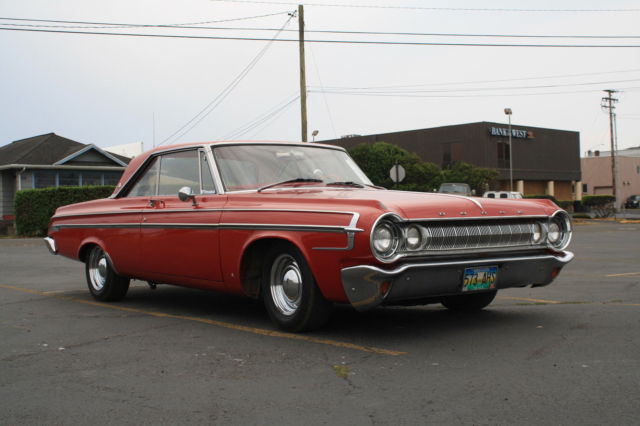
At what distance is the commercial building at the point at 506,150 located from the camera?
6078cm

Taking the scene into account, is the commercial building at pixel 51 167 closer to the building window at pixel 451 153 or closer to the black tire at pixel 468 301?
the black tire at pixel 468 301

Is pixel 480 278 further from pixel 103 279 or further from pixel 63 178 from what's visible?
pixel 63 178

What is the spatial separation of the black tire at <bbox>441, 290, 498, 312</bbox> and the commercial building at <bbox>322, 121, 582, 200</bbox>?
179 feet

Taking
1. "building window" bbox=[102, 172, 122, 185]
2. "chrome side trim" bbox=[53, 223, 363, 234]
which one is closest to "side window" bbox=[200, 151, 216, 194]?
"chrome side trim" bbox=[53, 223, 363, 234]

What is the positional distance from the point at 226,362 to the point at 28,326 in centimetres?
251

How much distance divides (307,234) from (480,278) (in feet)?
4.42

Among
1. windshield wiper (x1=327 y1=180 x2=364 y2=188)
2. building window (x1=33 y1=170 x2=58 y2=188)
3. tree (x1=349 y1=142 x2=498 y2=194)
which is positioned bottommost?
windshield wiper (x1=327 y1=180 x2=364 y2=188)

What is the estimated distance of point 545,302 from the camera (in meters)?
7.30

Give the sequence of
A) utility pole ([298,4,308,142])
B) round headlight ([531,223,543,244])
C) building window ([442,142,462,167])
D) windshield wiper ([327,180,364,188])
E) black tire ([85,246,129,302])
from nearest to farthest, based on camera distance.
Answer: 1. round headlight ([531,223,543,244])
2. windshield wiper ([327,180,364,188])
3. black tire ([85,246,129,302])
4. utility pole ([298,4,308,142])
5. building window ([442,142,462,167])

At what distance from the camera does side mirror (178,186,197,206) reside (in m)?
6.57

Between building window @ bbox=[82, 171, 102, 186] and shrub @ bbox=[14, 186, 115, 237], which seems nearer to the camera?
shrub @ bbox=[14, 186, 115, 237]

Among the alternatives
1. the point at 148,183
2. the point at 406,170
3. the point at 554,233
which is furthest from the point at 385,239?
the point at 406,170

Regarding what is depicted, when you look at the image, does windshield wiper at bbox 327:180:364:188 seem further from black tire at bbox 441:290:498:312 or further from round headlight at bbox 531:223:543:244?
round headlight at bbox 531:223:543:244

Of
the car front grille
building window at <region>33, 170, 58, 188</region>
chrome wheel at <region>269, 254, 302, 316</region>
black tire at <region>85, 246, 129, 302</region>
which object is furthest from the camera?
building window at <region>33, 170, 58, 188</region>
